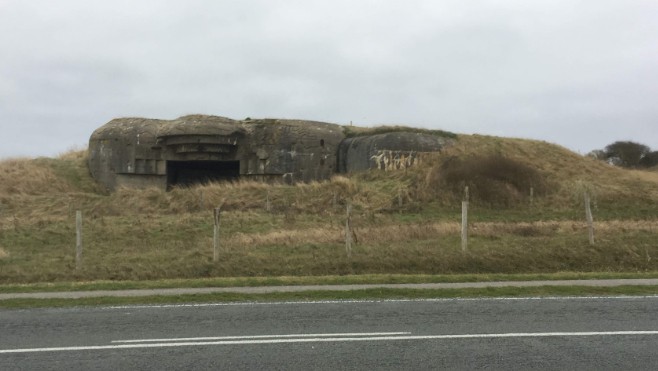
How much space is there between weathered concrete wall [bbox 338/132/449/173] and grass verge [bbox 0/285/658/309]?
21.6 metres

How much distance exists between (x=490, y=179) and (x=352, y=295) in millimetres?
20776


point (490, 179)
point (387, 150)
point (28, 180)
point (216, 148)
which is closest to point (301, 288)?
point (490, 179)

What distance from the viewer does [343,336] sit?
Result: 7164 mm

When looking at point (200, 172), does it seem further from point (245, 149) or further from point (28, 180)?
point (28, 180)

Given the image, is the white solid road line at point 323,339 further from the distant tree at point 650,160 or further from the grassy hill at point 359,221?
the distant tree at point 650,160

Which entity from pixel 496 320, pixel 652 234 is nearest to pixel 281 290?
pixel 496 320

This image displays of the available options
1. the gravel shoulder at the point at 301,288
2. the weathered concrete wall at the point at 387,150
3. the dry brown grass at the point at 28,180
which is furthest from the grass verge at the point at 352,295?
the dry brown grass at the point at 28,180

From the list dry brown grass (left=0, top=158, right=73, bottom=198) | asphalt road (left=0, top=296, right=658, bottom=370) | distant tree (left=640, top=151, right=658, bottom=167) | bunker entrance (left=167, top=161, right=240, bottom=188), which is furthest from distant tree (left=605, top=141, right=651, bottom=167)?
asphalt road (left=0, top=296, right=658, bottom=370)

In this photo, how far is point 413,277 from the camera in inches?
503

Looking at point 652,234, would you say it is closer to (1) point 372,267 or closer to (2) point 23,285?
(1) point 372,267

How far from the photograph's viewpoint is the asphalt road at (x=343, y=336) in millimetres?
6000

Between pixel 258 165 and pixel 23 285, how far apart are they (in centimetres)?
2250

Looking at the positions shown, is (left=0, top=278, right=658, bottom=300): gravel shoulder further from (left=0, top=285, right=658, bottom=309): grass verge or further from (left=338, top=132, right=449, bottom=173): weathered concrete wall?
(left=338, top=132, right=449, bottom=173): weathered concrete wall

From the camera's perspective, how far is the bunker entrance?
1476 inches
